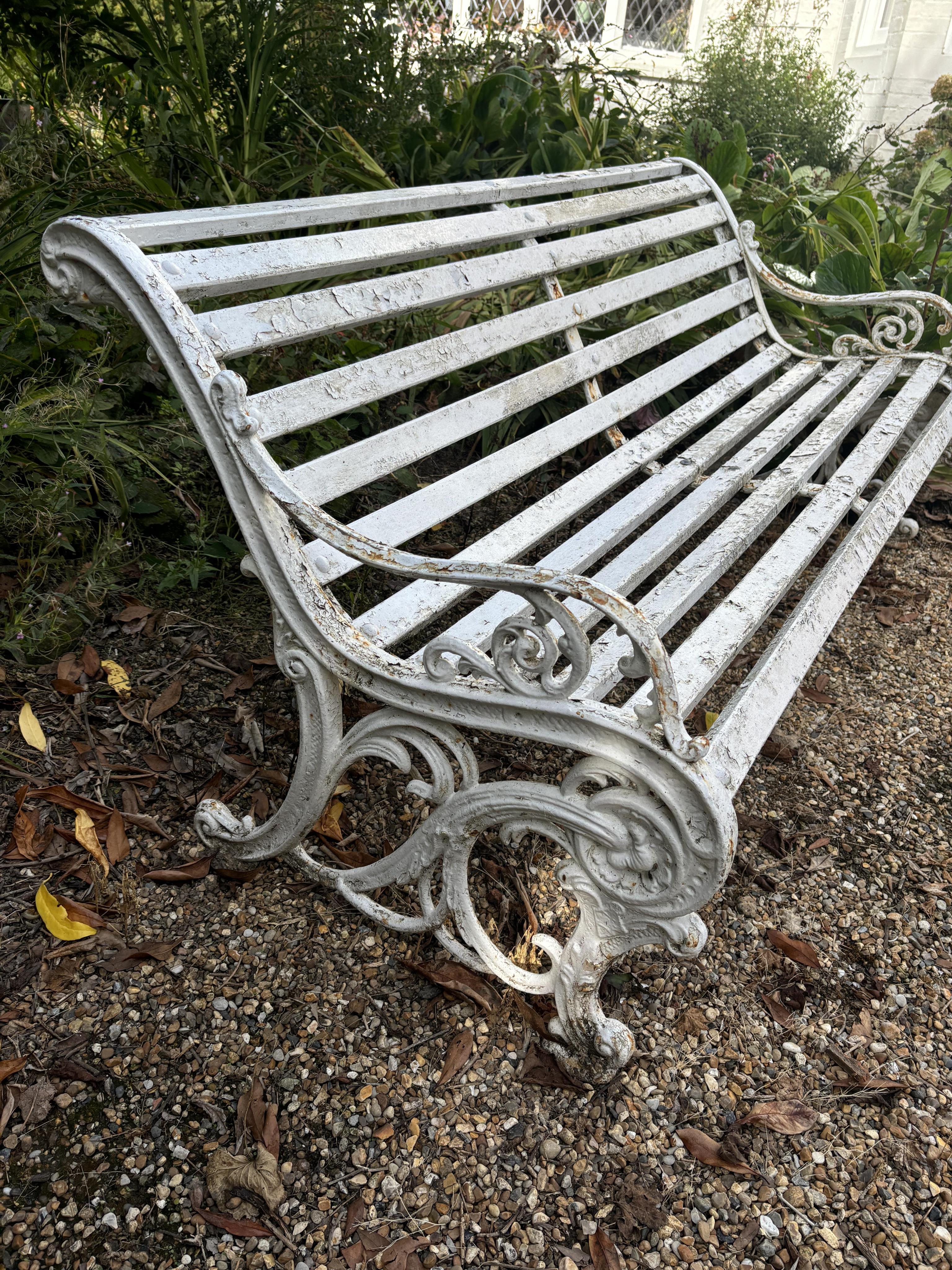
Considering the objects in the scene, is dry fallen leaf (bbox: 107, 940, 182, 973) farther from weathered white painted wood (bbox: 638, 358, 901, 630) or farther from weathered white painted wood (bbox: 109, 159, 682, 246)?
weathered white painted wood (bbox: 109, 159, 682, 246)

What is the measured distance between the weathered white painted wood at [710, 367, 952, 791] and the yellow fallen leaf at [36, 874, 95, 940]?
1.20 meters

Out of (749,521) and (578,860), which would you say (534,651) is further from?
(749,521)

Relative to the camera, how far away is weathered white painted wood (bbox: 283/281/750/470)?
1608 millimetres

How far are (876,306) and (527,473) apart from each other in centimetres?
189

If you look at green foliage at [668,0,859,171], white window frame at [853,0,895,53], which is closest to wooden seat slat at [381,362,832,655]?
green foliage at [668,0,859,171]

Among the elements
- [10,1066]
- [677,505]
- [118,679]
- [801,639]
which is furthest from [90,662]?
[801,639]

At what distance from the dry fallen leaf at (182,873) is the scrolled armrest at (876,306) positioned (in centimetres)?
266

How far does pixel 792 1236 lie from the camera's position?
1352mm

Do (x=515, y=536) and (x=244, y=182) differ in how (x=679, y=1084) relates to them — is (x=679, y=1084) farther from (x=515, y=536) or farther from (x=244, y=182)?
(x=244, y=182)

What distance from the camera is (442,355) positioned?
1.90m

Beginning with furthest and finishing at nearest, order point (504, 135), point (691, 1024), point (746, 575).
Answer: point (504, 135) → point (746, 575) → point (691, 1024)

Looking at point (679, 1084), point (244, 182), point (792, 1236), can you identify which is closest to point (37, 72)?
point (244, 182)

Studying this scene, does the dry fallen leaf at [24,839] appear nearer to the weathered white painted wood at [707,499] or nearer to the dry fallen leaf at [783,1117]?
the weathered white painted wood at [707,499]

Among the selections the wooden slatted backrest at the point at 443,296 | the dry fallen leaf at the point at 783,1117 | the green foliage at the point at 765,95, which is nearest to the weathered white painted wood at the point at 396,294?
the wooden slatted backrest at the point at 443,296
